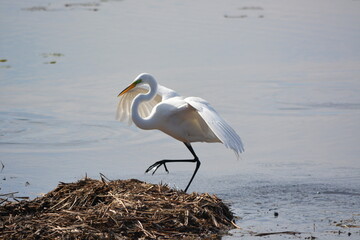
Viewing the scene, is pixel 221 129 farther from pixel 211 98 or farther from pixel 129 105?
pixel 211 98

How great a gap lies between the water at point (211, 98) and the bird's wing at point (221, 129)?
79 centimetres

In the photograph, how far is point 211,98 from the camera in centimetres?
1178

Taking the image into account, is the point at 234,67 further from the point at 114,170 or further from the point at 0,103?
the point at 114,170

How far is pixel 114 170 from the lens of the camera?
8641 mm

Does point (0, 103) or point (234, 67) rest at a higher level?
point (234, 67)

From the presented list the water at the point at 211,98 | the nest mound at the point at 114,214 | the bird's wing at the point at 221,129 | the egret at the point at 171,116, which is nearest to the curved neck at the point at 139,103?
the egret at the point at 171,116

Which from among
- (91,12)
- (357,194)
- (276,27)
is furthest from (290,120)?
(91,12)

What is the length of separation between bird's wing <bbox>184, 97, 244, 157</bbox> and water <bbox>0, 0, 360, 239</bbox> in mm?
789

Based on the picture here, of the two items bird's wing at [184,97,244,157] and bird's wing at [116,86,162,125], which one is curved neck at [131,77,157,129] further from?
bird's wing at [184,97,244,157]

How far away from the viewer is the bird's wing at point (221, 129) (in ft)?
22.1

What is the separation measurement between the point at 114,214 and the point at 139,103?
2.17 metres

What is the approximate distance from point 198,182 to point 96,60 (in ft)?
22.7

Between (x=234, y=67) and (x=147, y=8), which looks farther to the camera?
(x=147, y=8)

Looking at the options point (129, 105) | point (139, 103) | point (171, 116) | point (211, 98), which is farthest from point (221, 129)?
point (211, 98)
